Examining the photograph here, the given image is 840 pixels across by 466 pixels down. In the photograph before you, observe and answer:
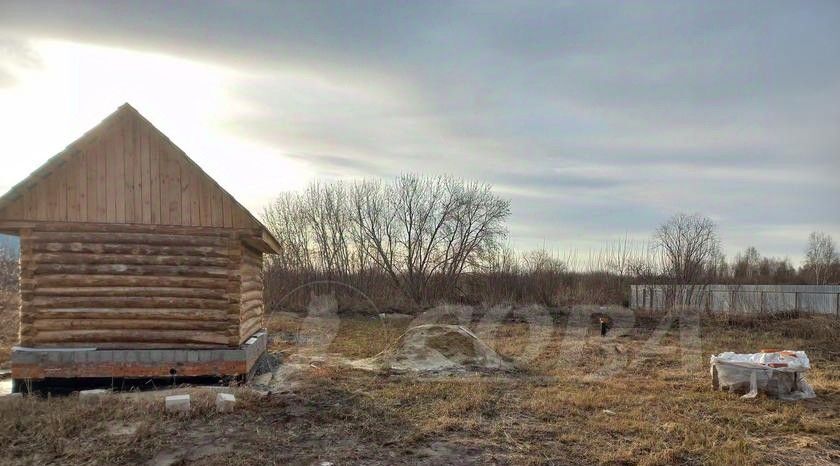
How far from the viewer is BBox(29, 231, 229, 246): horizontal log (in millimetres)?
8352

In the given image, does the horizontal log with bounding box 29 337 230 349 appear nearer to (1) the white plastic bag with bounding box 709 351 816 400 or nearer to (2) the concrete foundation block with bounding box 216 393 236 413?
(2) the concrete foundation block with bounding box 216 393 236 413

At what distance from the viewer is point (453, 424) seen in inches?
265

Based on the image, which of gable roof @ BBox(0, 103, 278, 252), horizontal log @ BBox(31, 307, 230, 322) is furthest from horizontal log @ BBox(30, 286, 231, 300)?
gable roof @ BBox(0, 103, 278, 252)

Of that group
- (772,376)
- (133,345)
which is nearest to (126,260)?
(133,345)

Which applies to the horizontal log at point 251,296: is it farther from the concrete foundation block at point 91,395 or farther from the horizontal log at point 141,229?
the concrete foundation block at point 91,395

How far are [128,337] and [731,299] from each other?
19904mm

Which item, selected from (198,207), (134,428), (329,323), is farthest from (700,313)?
(134,428)

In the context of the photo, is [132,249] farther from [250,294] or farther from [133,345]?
[250,294]

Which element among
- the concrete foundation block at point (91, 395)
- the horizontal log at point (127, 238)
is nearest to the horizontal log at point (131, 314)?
the horizontal log at point (127, 238)

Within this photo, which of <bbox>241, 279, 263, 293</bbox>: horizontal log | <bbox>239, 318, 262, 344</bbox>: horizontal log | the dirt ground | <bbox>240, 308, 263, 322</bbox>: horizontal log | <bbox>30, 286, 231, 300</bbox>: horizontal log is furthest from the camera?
<bbox>241, 279, 263, 293</bbox>: horizontal log

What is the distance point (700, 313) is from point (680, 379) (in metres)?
11.5

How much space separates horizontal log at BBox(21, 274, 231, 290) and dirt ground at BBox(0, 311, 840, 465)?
5.70 ft

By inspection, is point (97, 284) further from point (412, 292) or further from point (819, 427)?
point (412, 292)

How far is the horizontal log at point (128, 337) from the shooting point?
27.4 ft
